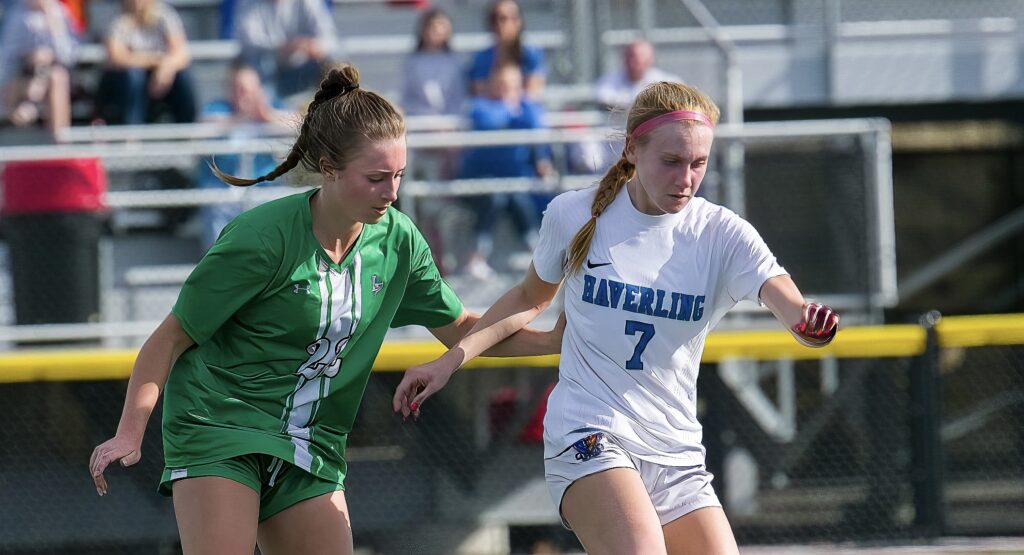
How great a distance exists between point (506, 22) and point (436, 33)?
19.2 inches

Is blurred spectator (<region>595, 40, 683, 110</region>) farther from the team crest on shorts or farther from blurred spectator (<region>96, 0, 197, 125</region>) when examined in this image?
the team crest on shorts

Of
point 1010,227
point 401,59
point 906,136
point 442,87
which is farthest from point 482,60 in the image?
point 1010,227

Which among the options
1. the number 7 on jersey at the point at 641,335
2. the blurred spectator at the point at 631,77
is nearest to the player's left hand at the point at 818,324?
the number 7 on jersey at the point at 641,335

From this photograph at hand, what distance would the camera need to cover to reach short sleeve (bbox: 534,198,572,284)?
397 centimetres

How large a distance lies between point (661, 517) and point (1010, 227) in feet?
26.0

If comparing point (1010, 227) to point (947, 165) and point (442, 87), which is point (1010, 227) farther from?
point (442, 87)

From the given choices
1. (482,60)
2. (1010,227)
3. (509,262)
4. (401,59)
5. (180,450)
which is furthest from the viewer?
(1010,227)

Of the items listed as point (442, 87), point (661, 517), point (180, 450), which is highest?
point (442, 87)

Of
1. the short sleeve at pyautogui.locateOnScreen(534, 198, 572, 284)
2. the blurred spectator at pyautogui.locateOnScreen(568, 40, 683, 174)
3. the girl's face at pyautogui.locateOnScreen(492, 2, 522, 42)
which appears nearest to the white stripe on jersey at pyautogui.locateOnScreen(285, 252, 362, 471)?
the short sleeve at pyautogui.locateOnScreen(534, 198, 572, 284)

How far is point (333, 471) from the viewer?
382 cm

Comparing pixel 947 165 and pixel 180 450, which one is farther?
pixel 947 165

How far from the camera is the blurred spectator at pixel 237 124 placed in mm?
7387

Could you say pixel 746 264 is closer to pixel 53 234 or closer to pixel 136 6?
pixel 53 234

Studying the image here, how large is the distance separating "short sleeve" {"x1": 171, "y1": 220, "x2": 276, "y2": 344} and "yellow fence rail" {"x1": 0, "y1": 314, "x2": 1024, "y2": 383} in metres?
3.48
